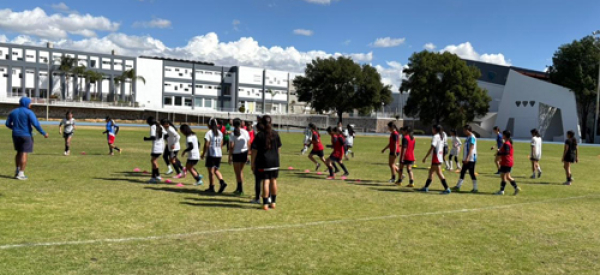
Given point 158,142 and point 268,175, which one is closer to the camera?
point 268,175

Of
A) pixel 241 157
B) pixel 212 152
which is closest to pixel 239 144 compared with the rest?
pixel 241 157

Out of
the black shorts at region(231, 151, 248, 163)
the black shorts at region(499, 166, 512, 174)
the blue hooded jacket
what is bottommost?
the black shorts at region(499, 166, 512, 174)

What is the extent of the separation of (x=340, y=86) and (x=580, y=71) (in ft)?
110

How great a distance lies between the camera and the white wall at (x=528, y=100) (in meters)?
63.2

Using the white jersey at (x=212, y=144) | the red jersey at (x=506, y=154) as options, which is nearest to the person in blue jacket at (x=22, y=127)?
the white jersey at (x=212, y=144)

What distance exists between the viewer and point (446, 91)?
63.2 metres

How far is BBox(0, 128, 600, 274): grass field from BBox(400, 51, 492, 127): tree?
52960 millimetres

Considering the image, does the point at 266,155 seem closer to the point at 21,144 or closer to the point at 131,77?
the point at 21,144

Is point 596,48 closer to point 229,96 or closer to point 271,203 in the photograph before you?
point 229,96

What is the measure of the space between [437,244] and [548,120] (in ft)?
230

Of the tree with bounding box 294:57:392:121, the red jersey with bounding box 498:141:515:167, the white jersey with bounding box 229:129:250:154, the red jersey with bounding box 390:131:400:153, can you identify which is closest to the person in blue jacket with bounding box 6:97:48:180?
the white jersey with bounding box 229:129:250:154

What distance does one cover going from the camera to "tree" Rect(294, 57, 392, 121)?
70500mm

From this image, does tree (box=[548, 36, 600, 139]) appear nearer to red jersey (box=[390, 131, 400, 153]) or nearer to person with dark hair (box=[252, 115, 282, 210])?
red jersey (box=[390, 131, 400, 153])

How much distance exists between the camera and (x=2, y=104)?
66688 mm
